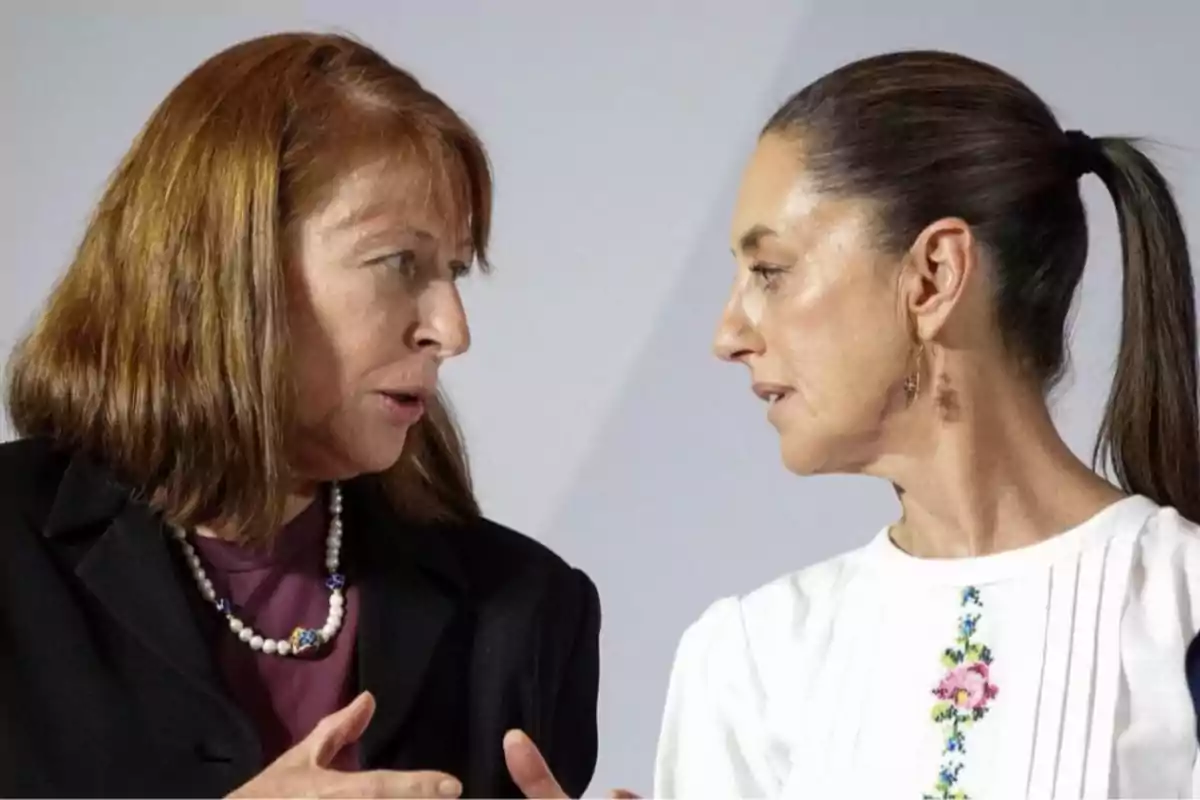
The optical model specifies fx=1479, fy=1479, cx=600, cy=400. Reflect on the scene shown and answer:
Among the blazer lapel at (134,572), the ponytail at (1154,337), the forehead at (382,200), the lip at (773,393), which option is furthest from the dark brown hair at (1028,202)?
the blazer lapel at (134,572)

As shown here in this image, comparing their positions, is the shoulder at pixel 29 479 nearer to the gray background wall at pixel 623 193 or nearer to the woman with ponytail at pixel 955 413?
the gray background wall at pixel 623 193

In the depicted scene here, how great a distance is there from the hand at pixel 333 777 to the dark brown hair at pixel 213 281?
0.47 feet

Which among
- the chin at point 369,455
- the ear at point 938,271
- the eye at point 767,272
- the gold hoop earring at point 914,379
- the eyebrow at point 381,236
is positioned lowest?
the chin at point 369,455

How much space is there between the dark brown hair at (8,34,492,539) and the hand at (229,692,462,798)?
14 cm

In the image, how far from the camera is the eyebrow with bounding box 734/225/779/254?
88cm

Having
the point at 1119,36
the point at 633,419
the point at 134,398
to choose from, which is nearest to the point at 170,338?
the point at 134,398

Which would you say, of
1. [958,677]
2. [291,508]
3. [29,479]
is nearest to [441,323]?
[291,508]

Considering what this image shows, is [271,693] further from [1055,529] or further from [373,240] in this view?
[1055,529]

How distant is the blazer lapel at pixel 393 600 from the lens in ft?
2.98

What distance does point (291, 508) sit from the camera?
95 centimetres

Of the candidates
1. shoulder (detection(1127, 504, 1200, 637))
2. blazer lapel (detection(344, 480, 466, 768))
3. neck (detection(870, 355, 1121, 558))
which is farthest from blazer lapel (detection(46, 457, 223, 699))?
shoulder (detection(1127, 504, 1200, 637))

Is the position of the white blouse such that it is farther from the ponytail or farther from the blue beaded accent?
the blue beaded accent

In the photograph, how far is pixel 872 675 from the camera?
2.89 ft

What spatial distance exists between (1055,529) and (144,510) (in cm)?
54
